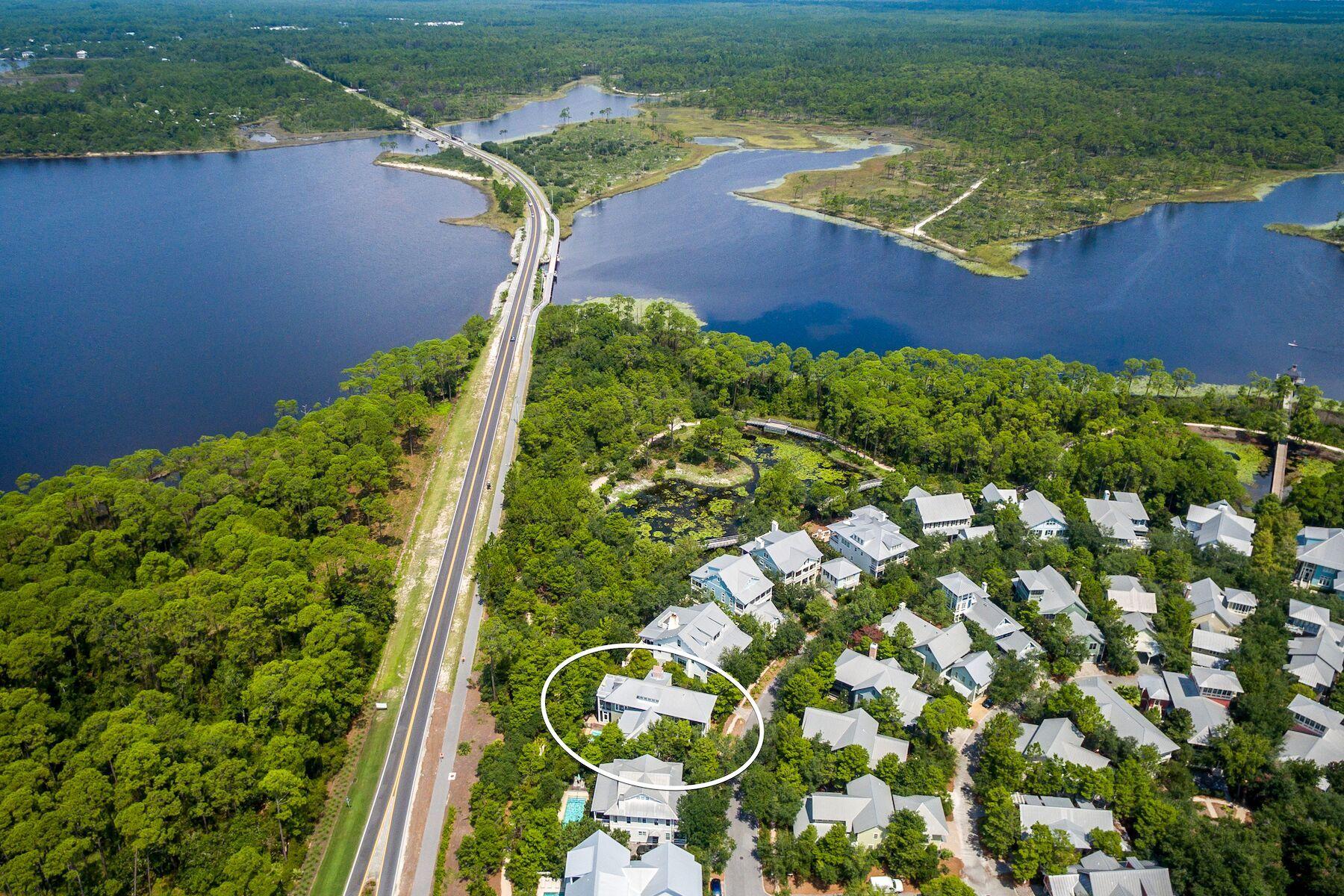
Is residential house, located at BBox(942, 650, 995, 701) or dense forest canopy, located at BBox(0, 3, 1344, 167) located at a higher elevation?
dense forest canopy, located at BBox(0, 3, 1344, 167)

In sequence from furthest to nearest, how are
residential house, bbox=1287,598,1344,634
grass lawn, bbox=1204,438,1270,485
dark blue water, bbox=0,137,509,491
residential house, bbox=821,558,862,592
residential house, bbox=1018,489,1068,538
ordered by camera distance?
1. dark blue water, bbox=0,137,509,491
2. grass lawn, bbox=1204,438,1270,485
3. residential house, bbox=1018,489,1068,538
4. residential house, bbox=821,558,862,592
5. residential house, bbox=1287,598,1344,634

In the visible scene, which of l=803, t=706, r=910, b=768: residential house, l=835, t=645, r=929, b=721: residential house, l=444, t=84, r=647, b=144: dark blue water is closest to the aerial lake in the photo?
l=444, t=84, r=647, b=144: dark blue water

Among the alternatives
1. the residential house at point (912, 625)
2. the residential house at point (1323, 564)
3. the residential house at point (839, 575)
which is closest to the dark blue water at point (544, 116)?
the residential house at point (839, 575)

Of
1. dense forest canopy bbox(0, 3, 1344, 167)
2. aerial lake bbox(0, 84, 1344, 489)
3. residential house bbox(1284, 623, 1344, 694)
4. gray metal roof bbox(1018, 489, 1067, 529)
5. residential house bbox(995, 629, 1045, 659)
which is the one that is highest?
dense forest canopy bbox(0, 3, 1344, 167)

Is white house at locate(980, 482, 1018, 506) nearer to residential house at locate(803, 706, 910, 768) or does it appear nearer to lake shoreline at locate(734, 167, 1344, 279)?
residential house at locate(803, 706, 910, 768)

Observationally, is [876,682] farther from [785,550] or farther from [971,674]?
[785,550]

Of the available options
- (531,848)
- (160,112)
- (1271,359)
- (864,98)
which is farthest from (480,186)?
(531,848)

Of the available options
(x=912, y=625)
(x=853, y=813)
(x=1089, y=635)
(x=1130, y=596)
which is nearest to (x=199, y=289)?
(x=912, y=625)

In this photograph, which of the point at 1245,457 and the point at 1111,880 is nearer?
the point at 1111,880
